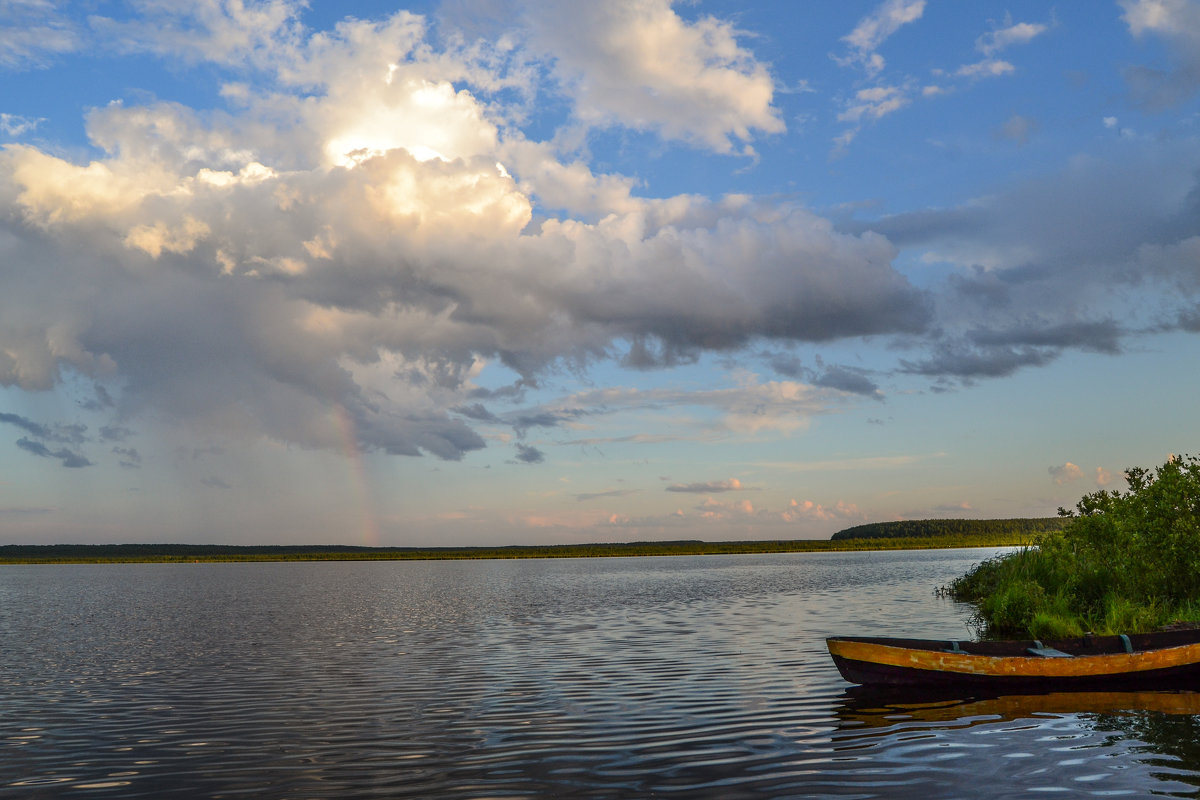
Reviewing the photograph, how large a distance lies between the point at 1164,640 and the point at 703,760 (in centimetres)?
1740

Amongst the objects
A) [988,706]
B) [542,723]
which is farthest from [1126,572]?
[542,723]

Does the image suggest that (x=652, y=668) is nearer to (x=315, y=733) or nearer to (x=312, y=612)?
(x=315, y=733)

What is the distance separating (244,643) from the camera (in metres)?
39.9

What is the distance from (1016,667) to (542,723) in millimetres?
13527

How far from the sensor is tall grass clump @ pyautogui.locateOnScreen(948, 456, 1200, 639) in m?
31.9

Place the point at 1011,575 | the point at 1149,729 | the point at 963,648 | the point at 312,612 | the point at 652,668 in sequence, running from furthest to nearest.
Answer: the point at 312,612 → the point at 1011,575 → the point at 652,668 → the point at 963,648 → the point at 1149,729

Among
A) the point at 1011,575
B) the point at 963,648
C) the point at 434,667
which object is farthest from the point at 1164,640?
the point at 434,667

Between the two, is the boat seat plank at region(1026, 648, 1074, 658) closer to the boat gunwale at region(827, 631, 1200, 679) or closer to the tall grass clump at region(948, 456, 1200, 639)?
the boat gunwale at region(827, 631, 1200, 679)

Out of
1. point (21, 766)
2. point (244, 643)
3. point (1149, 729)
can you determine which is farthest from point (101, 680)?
point (1149, 729)

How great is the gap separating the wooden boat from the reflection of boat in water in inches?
17.9

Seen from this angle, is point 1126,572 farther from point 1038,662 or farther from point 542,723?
point 542,723

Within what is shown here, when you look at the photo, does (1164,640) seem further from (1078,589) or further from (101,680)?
(101,680)

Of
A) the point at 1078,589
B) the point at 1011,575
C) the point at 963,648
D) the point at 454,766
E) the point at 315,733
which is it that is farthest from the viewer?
the point at 1011,575

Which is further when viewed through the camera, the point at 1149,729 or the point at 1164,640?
the point at 1164,640
